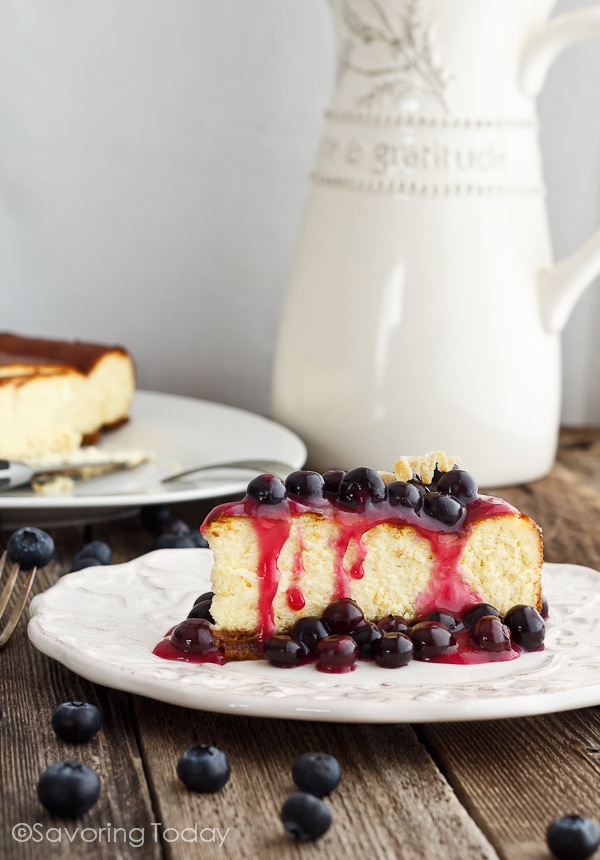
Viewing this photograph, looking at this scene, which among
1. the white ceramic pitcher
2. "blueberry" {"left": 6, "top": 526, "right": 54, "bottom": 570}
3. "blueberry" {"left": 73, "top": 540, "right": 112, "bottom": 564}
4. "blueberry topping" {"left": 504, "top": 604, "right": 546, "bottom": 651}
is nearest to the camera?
"blueberry topping" {"left": 504, "top": 604, "right": 546, "bottom": 651}

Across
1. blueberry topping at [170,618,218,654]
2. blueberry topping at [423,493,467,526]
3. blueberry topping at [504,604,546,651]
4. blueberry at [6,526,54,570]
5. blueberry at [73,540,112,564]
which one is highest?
blueberry topping at [423,493,467,526]

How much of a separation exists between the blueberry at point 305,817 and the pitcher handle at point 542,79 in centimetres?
91

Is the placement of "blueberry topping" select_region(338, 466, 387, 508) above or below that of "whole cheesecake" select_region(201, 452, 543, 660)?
above

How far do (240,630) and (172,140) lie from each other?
1.10 m

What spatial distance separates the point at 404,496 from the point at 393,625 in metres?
0.10

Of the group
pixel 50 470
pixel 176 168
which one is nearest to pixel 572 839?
pixel 50 470

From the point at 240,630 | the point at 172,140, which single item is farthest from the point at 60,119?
the point at 240,630

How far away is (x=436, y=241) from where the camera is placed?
1392 millimetres

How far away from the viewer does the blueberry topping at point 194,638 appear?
2.71ft

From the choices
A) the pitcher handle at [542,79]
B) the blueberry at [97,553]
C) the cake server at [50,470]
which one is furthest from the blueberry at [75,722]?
the pitcher handle at [542,79]

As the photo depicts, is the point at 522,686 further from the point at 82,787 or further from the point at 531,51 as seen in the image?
the point at 531,51

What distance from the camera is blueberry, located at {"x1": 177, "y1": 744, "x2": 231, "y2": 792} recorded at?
69cm

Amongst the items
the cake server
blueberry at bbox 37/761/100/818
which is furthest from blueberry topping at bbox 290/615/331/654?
the cake server

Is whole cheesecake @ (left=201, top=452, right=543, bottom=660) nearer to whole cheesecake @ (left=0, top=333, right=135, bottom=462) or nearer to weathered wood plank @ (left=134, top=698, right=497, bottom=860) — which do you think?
weathered wood plank @ (left=134, top=698, right=497, bottom=860)
